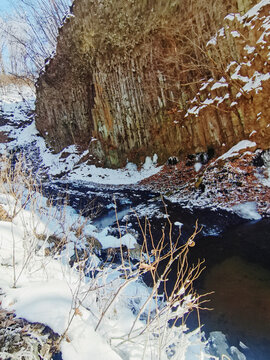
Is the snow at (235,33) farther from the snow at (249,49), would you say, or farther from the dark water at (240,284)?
the dark water at (240,284)

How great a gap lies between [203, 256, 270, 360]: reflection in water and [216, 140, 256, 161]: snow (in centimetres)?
491

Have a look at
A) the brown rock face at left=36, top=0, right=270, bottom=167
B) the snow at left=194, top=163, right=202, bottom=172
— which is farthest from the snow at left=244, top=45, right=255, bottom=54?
the snow at left=194, top=163, right=202, bottom=172

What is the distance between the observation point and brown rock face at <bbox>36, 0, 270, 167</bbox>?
8398 mm

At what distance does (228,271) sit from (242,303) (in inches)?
31.6

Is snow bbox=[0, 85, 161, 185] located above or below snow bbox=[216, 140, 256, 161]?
above

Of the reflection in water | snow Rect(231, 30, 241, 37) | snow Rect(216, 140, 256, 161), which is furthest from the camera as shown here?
snow Rect(231, 30, 241, 37)

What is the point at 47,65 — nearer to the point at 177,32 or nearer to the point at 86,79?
the point at 86,79

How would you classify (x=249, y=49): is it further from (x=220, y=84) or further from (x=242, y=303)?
(x=242, y=303)

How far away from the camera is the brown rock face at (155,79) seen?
8.40m

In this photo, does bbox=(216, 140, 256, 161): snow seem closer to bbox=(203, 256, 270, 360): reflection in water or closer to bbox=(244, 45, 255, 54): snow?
bbox=(244, 45, 255, 54): snow

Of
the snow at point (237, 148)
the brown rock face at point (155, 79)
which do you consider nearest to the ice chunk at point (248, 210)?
the snow at point (237, 148)

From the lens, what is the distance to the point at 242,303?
3367 mm

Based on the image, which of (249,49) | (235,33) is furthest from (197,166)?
(235,33)

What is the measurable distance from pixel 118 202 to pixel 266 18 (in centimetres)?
894
